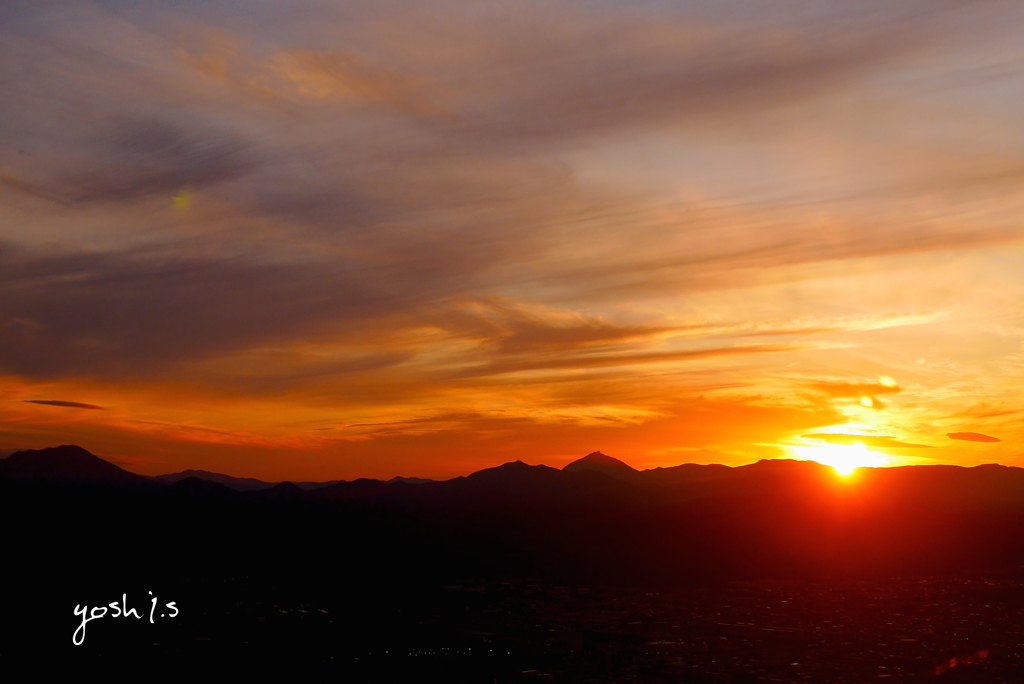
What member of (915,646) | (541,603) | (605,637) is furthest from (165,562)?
(915,646)

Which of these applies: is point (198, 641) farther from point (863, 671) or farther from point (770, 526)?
point (770, 526)

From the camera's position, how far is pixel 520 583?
86.4 meters

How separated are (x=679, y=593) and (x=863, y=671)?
38137mm

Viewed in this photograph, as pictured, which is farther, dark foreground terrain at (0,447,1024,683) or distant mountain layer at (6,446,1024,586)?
distant mountain layer at (6,446,1024,586)

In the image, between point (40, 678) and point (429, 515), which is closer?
point (40, 678)

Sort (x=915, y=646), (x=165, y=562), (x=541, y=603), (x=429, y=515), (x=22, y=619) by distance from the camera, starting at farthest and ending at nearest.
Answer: (x=429, y=515) → (x=165, y=562) → (x=541, y=603) → (x=22, y=619) → (x=915, y=646)

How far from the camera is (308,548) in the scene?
124 m

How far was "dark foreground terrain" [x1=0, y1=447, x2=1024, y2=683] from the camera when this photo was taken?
1736 inches
